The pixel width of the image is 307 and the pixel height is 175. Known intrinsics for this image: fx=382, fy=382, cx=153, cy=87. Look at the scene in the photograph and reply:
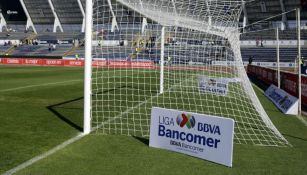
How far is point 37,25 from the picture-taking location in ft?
229

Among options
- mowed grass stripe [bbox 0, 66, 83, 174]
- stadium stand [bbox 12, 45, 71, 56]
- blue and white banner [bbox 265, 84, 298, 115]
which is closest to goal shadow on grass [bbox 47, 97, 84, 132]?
mowed grass stripe [bbox 0, 66, 83, 174]

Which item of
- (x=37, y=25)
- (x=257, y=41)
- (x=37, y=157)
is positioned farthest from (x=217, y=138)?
(x=37, y=25)

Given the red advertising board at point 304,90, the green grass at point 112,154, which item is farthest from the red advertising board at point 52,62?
the green grass at point 112,154

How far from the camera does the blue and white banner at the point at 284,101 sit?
35.7ft

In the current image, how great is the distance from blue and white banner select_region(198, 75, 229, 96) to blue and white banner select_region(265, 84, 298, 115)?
6.01ft

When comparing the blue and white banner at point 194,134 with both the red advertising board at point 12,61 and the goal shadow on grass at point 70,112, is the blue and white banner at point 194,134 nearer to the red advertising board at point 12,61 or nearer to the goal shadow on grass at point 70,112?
the goal shadow on grass at point 70,112

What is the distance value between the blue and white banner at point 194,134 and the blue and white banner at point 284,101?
18.9 ft

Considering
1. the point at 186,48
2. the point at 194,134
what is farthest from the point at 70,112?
the point at 186,48

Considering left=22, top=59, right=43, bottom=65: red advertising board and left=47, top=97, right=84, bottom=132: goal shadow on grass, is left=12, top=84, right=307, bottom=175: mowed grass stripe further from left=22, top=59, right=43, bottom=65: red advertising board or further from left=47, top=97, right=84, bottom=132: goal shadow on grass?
left=22, top=59, right=43, bottom=65: red advertising board

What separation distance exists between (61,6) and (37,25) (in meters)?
7.55

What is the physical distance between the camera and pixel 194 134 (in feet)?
19.9

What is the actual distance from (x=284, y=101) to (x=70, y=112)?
263 inches

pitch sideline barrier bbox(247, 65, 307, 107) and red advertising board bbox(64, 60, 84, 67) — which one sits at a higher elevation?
red advertising board bbox(64, 60, 84, 67)

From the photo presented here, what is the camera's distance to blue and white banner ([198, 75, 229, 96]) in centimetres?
1320
